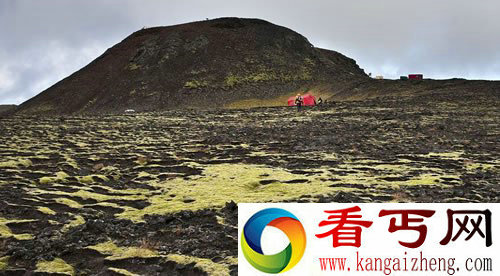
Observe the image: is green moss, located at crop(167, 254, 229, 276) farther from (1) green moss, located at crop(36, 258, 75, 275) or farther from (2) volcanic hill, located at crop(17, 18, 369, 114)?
(2) volcanic hill, located at crop(17, 18, 369, 114)

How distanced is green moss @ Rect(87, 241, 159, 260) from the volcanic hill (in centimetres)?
5740

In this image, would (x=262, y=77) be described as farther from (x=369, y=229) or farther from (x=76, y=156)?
(x=369, y=229)

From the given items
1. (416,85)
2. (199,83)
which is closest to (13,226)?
(416,85)

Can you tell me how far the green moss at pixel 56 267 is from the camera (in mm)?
7899

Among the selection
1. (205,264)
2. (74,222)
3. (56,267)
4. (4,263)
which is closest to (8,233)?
(74,222)

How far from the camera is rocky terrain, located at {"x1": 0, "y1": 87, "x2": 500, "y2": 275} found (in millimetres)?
8672

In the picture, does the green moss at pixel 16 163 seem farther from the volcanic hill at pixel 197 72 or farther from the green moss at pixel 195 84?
the green moss at pixel 195 84

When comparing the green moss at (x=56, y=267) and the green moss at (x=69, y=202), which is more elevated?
the green moss at (x=69, y=202)

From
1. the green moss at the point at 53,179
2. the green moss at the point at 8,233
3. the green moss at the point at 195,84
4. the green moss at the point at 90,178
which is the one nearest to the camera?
the green moss at the point at 8,233

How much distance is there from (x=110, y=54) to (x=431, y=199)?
322 ft

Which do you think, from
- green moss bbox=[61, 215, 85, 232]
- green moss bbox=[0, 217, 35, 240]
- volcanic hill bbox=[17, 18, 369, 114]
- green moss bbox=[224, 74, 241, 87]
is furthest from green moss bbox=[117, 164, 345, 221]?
green moss bbox=[224, 74, 241, 87]

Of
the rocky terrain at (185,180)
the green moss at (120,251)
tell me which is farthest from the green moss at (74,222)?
the green moss at (120,251)

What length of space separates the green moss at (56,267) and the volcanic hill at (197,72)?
58.2 meters

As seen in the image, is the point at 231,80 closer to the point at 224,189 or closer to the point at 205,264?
the point at 224,189
